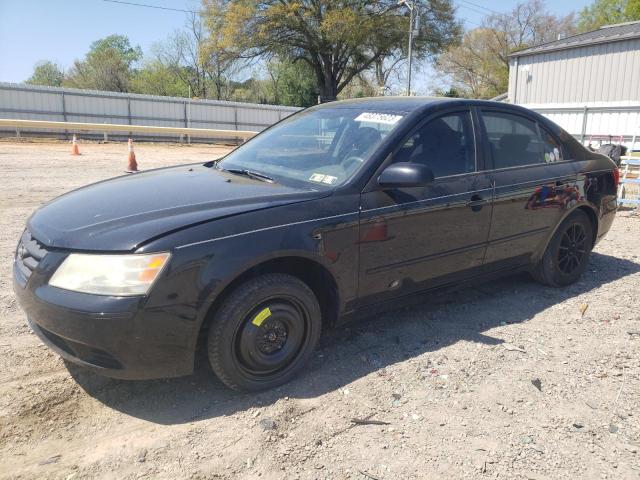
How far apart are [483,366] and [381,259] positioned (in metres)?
0.97

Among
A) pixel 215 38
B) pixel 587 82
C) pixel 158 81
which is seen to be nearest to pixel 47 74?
pixel 158 81

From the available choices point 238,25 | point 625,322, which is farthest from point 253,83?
point 625,322

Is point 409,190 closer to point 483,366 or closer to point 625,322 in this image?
point 483,366

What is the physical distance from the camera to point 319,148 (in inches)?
144

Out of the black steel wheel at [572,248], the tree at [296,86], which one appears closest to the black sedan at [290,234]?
the black steel wheel at [572,248]

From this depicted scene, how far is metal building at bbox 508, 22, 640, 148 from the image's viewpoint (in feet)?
55.6

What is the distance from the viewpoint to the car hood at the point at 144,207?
101 inches

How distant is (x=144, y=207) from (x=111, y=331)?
2.44ft

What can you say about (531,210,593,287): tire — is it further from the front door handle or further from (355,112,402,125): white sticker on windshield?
(355,112,402,125): white sticker on windshield

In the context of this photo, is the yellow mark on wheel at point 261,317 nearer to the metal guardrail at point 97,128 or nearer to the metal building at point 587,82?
the metal building at point 587,82

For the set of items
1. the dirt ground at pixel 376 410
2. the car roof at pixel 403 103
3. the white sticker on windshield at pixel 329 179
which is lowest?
the dirt ground at pixel 376 410

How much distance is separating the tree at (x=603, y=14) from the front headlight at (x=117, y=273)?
5426cm

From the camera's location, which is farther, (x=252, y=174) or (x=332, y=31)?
(x=332, y=31)

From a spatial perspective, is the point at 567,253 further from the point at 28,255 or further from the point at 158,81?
the point at 158,81
